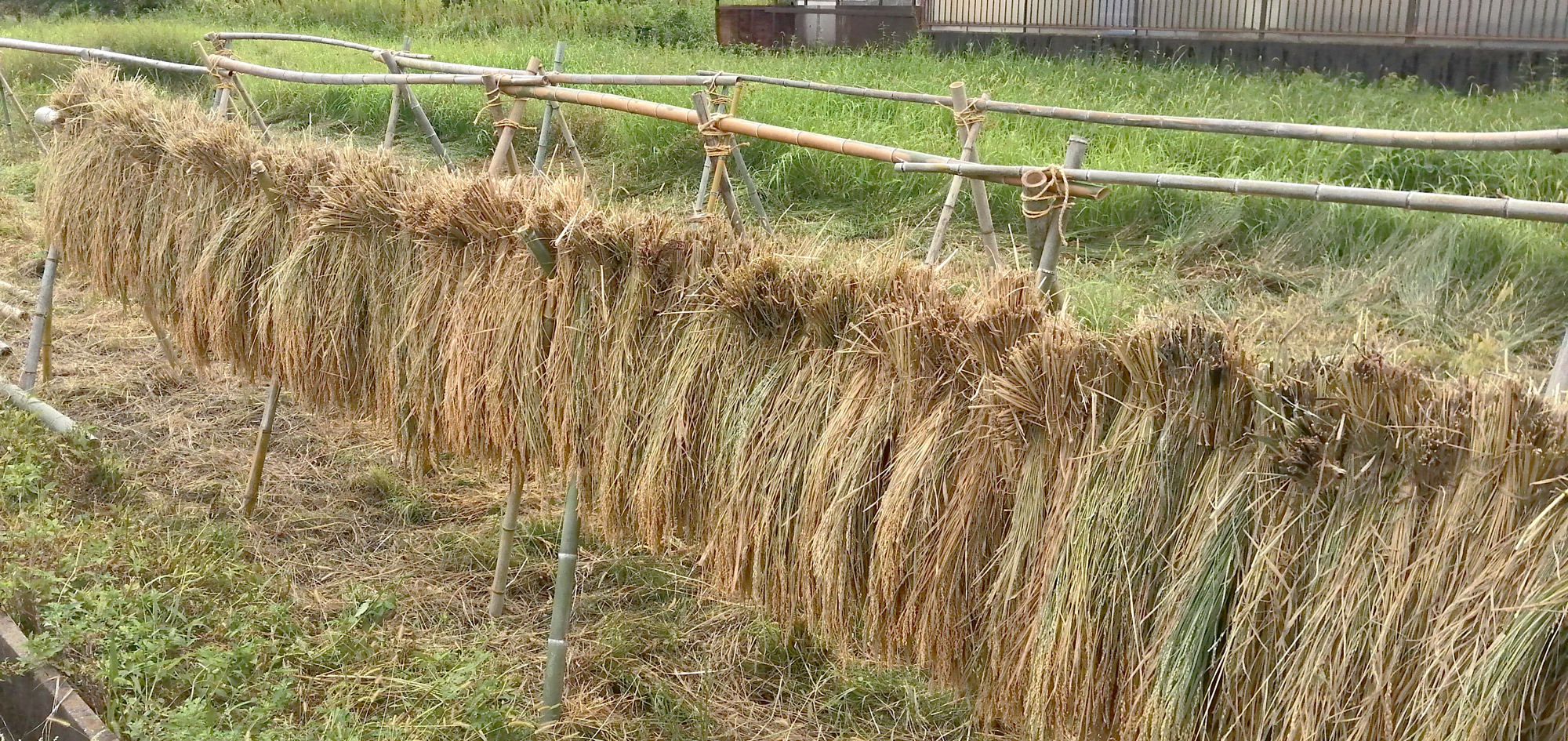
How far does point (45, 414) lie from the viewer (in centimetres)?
449

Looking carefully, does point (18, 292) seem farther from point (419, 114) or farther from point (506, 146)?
point (506, 146)

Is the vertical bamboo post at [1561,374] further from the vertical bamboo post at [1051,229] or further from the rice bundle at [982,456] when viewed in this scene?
the vertical bamboo post at [1051,229]

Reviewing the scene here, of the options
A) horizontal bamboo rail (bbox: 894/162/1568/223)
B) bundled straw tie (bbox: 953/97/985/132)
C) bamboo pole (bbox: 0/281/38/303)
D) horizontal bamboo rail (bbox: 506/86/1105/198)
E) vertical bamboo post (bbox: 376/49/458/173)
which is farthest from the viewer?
bamboo pole (bbox: 0/281/38/303)

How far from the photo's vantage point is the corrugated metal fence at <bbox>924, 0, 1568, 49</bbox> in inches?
351

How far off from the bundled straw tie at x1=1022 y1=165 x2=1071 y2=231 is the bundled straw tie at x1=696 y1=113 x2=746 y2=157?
1249 millimetres

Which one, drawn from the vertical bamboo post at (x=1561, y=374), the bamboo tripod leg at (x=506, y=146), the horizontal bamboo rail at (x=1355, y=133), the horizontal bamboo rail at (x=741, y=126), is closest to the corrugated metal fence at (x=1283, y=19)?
the horizontal bamboo rail at (x=1355, y=133)

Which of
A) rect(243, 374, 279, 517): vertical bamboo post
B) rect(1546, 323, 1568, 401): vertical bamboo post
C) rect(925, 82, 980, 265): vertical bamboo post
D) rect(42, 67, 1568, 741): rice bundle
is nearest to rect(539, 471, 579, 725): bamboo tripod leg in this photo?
rect(42, 67, 1568, 741): rice bundle

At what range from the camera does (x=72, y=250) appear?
436 cm

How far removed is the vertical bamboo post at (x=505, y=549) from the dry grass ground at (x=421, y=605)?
7 cm

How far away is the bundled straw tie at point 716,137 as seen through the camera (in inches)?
135

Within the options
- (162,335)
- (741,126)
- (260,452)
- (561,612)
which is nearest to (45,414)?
(162,335)

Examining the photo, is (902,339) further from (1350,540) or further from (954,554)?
(1350,540)

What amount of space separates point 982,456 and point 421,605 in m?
2.24

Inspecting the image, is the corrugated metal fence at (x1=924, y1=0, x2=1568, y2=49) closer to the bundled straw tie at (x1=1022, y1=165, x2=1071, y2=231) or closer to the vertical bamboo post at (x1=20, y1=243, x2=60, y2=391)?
the bundled straw tie at (x1=1022, y1=165, x2=1071, y2=231)
